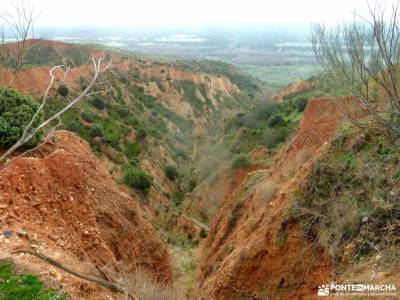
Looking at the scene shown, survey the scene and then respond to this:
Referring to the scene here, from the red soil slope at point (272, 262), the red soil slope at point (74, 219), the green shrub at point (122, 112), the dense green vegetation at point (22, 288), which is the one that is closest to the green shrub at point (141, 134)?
the green shrub at point (122, 112)

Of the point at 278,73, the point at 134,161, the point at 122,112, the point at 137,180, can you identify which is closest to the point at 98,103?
the point at 122,112

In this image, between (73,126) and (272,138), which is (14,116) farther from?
(272,138)

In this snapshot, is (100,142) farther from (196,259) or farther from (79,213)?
(79,213)

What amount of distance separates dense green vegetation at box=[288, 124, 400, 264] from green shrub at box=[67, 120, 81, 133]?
28.8 metres

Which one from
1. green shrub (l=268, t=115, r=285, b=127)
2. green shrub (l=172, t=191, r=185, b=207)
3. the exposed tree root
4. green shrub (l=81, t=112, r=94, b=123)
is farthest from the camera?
green shrub (l=268, t=115, r=285, b=127)

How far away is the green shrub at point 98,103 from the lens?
1801 inches

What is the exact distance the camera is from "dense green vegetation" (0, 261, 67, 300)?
24.6 ft

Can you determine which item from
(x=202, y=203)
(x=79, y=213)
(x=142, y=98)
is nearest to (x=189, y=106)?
(x=142, y=98)

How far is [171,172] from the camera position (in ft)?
138

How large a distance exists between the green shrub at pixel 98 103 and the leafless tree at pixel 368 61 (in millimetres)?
36959

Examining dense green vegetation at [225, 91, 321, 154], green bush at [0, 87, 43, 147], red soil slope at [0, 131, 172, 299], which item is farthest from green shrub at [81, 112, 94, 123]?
green bush at [0, 87, 43, 147]

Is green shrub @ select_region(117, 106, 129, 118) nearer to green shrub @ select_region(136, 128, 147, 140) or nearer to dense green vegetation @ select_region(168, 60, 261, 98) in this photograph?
green shrub @ select_region(136, 128, 147, 140)

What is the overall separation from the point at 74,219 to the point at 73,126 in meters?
27.0

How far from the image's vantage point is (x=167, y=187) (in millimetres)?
40406
